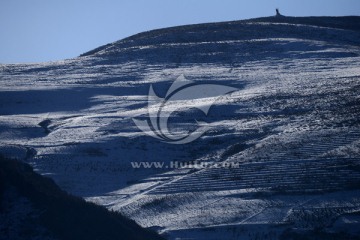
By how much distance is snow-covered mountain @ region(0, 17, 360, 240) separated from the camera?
1387cm

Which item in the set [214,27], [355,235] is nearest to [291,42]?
[214,27]

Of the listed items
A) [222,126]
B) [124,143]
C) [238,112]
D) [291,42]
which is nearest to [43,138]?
[124,143]

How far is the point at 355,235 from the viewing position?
39.4 feet

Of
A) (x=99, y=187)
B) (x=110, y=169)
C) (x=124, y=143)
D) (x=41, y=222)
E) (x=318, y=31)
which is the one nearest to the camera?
(x=41, y=222)

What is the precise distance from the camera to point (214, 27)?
48062 millimetres

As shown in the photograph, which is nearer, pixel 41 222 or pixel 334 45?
pixel 41 222

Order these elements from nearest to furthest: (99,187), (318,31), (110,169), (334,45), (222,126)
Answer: (99,187) → (110,169) → (222,126) → (334,45) → (318,31)

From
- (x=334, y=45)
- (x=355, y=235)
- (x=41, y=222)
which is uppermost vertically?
(x=334, y=45)

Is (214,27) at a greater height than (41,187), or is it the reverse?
(214,27)

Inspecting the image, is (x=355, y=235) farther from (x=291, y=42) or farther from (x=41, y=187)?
(x=291, y=42)

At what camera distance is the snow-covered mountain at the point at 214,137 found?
1387 cm

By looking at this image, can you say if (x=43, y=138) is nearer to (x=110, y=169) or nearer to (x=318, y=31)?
(x=110, y=169)

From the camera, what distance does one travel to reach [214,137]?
2067cm

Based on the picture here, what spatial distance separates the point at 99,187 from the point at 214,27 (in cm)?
3356
